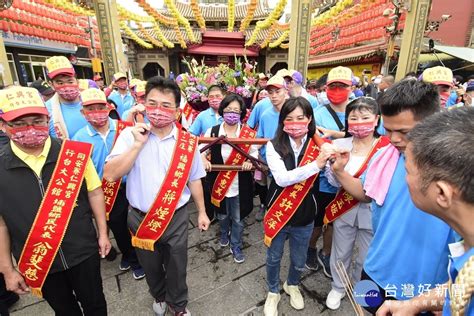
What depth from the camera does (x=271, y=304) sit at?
7.94 ft

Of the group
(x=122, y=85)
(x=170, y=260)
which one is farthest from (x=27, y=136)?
(x=122, y=85)

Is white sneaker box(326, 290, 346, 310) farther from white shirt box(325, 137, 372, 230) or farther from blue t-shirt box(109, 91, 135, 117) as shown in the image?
blue t-shirt box(109, 91, 135, 117)

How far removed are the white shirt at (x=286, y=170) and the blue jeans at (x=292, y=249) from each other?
47cm

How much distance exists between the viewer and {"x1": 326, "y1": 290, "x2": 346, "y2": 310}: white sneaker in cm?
248

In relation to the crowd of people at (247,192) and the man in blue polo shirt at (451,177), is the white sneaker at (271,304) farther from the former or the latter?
the man in blue polo shirt at (451,177)

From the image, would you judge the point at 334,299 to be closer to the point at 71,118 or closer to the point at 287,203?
the point at 287,203

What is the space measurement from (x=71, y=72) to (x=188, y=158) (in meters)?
1.98

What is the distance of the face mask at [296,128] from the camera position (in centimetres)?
213

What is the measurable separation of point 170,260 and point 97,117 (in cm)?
165

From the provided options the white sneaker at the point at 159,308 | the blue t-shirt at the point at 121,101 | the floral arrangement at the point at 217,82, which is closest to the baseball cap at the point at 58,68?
the floral arrangement at the point at 217,82

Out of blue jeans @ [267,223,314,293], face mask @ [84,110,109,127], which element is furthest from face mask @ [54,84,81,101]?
blue jeans @ [267,223,314,293]

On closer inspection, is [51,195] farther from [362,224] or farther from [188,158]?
[362,224]

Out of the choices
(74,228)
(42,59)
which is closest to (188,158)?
(74,228)

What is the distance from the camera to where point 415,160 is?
100 centimetres
